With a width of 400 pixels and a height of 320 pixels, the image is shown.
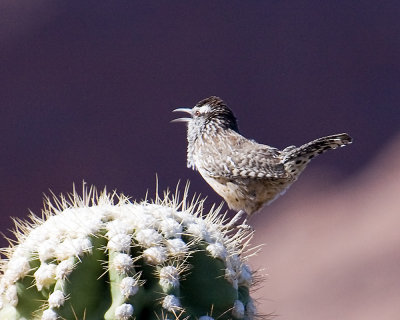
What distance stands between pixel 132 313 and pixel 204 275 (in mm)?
217

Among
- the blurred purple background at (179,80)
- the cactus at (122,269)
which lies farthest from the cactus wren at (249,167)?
the blurred purple background at (179,80)

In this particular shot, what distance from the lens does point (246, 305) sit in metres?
2.20

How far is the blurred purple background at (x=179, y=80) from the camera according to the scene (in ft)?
28.2

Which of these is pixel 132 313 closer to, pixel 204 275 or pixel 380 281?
pixel 204 275

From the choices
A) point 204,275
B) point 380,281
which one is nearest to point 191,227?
point 204,275

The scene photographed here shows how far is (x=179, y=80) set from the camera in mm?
8945

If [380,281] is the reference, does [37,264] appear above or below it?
below

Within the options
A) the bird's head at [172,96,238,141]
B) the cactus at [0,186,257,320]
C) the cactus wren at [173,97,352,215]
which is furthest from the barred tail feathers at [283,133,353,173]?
the cactus at [0,186,257,320]

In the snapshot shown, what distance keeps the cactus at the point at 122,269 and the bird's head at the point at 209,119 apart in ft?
7.84

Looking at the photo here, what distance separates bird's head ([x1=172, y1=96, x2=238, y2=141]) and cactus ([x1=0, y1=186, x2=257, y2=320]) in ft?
7.84

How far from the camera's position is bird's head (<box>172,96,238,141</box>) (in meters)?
4.56

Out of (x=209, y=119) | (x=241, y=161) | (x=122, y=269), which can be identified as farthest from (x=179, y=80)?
(x=122, y=269)

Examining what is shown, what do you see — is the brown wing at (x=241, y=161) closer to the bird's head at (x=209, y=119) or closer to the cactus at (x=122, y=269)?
the bird's head at (x=209, y=119)

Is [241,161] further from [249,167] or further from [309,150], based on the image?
[309,150]
